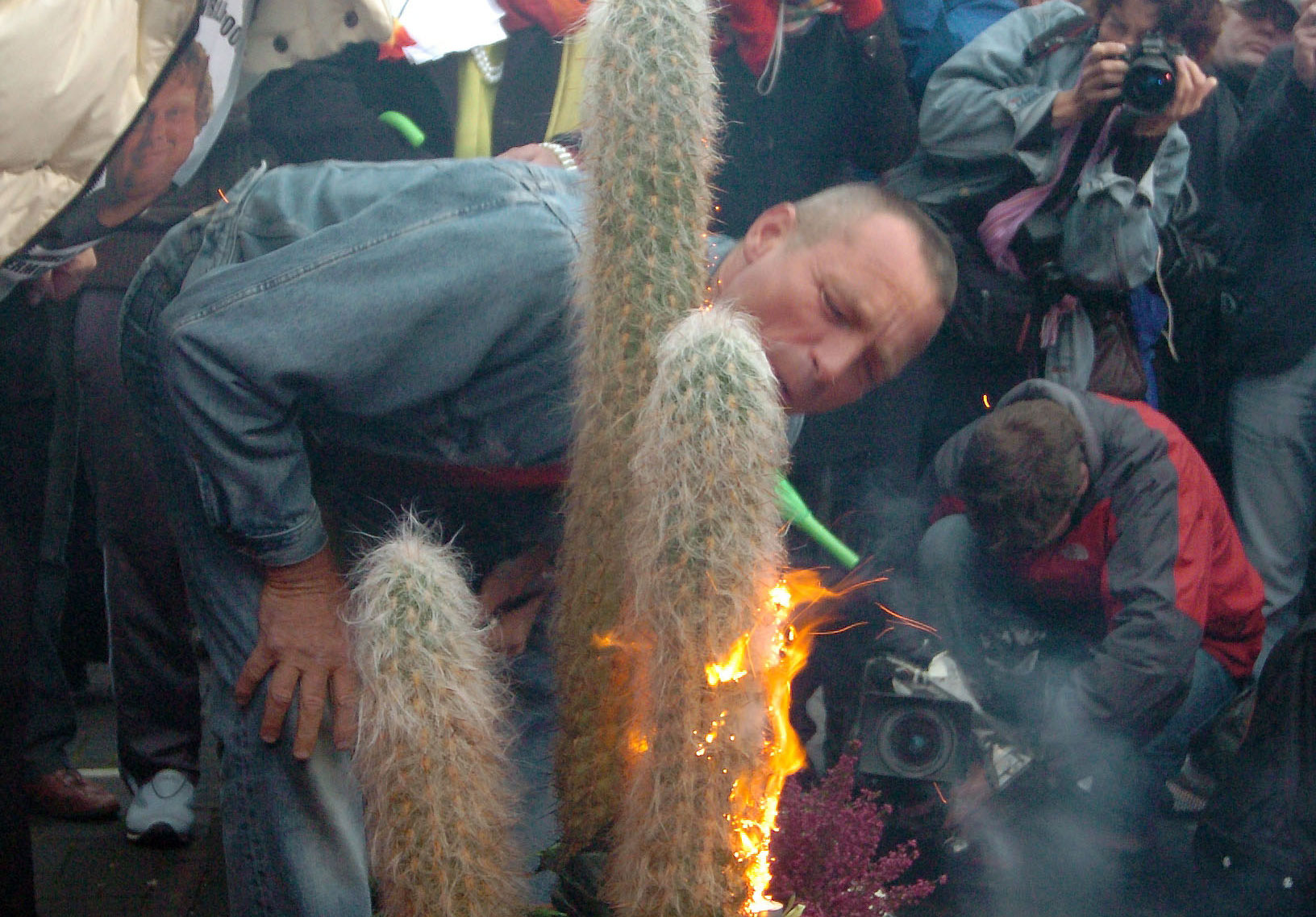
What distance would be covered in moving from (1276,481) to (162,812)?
10.0 ft

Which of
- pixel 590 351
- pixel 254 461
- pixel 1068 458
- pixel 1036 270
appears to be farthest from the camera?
pixel 1036 270

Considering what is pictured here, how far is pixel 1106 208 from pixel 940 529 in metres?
0.91

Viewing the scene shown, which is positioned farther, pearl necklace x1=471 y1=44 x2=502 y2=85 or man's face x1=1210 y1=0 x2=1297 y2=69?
man's face x1=1210 y1=0 x2=1297 y2=69

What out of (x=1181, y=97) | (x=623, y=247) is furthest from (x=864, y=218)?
(x=1181, y=97)

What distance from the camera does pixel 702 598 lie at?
1.22 m

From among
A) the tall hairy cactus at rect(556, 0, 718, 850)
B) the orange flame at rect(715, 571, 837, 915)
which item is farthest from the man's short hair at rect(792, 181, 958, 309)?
the orange flame at rect(715, 571, 837, 915)

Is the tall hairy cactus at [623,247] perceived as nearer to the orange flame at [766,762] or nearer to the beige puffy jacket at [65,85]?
the orange flame at [766,762]

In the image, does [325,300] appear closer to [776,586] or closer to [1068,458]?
[776,586]

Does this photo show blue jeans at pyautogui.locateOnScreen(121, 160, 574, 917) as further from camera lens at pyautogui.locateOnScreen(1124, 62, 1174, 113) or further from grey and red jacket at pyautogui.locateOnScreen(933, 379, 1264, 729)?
camera lens at pyautogui.locateOnScreen(1124, 62, 1174, 113)

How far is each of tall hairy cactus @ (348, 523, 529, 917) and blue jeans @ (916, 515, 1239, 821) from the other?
1960 millimetres

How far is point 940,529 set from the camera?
10.1 feet

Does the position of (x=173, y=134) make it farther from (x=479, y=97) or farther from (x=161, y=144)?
(x=479, y=97)

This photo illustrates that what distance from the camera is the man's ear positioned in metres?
1.67

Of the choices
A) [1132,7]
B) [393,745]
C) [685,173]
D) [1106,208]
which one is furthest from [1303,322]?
[393,745]
